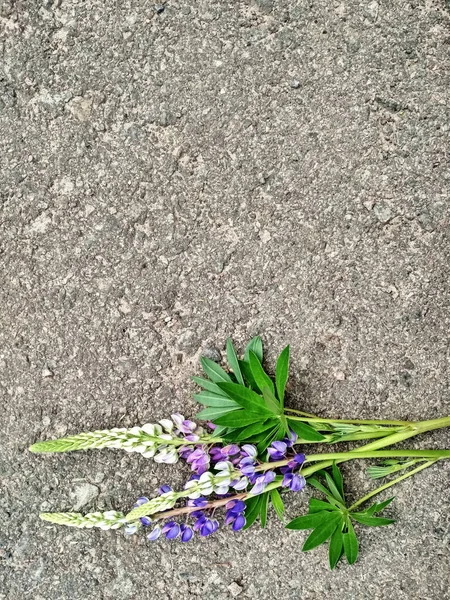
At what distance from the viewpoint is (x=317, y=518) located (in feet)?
5.55

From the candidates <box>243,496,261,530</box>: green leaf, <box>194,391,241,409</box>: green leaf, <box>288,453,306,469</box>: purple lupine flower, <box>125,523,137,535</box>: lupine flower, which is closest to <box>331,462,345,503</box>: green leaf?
<box>288,453,306,469</box>: purple lupine flower

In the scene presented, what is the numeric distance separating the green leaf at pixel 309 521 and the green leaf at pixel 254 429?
27 centimetres

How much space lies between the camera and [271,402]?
5.23 feet

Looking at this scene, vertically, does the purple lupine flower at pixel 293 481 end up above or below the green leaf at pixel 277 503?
above

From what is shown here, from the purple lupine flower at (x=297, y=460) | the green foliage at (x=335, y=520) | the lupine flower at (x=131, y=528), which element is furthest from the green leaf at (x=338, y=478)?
the lupine flower at (x=131, y=528)

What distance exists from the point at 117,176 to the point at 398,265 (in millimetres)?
864

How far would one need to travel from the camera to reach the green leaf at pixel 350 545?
1.72 metres

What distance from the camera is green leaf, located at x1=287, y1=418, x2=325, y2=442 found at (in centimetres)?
162

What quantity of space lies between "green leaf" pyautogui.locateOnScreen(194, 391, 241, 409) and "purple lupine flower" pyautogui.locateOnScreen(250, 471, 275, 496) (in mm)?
198

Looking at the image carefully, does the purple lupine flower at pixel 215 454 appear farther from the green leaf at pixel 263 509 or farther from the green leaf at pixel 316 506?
the green leaf at pixel 316 506

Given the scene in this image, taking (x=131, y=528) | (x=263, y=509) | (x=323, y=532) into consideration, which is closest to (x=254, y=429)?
(x=263, y=509)

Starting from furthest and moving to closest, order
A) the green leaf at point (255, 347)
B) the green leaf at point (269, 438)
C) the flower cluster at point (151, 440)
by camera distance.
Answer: the green leaf at point (255, 347) → the green leaf at point (269, 438) → the flower cluster at point (151, 440)

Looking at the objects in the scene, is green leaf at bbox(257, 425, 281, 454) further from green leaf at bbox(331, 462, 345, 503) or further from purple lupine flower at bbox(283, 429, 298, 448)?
green leaf at bbox(331, 462, 345, 503)

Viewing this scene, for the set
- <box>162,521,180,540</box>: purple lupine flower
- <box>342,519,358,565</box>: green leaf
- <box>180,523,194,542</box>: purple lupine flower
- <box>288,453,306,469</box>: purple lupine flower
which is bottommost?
<box>342,519,358,565</box>: green leaf
